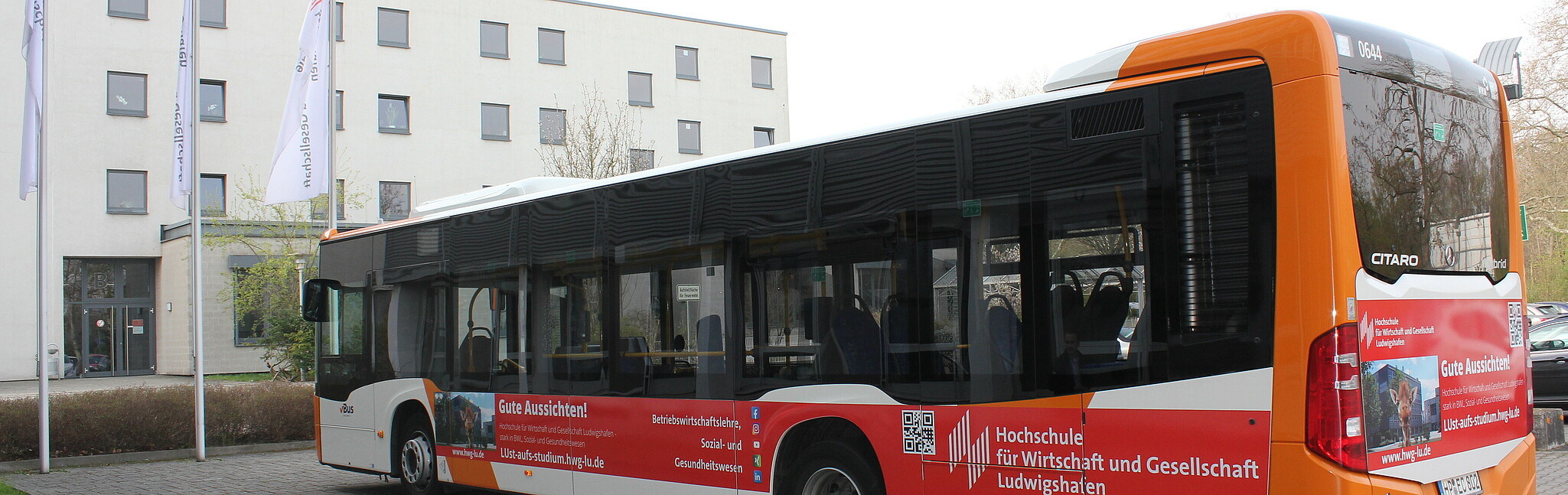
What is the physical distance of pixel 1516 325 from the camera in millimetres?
5668

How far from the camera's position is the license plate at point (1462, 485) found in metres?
4.96

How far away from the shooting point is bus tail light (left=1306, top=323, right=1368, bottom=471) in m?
4.53

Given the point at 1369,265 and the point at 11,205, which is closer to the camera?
the point at 1369,265

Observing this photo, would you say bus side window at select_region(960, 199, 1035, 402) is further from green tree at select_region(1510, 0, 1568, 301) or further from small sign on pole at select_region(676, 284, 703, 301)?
green tree at select_region(1510, 0, 1568, 301)

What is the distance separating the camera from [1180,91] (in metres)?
5.04

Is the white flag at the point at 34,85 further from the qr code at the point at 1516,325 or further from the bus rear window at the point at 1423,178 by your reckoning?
the qr code at the point at 1516,325

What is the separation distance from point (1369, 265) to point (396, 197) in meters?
39.8

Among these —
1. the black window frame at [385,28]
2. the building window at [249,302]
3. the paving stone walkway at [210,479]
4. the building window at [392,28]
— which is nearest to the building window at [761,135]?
the black window frame at [385,28]

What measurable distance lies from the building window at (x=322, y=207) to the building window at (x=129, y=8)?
8.04m

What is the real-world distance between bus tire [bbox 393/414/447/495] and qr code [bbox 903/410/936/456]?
584 centimetres

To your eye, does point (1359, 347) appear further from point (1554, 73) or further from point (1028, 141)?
point (1554, 73)

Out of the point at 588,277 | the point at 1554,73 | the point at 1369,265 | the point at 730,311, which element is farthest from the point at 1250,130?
the point at 1554,73

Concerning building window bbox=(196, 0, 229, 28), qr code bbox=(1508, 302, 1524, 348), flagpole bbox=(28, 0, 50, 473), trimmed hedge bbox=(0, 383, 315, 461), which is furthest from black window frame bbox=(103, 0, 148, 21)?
qr code bbox=(1508, 302, 1524, 348)

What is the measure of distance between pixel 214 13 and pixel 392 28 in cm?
574
